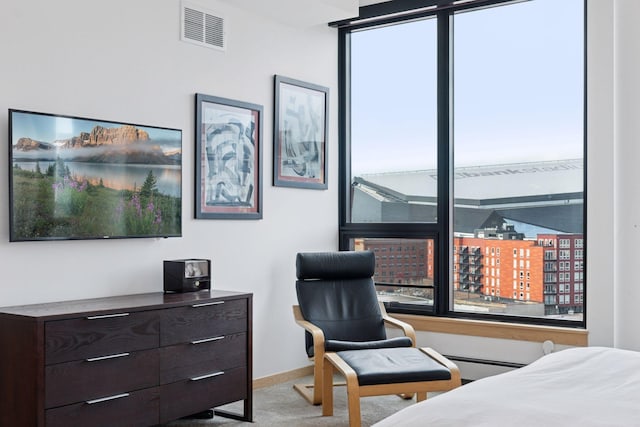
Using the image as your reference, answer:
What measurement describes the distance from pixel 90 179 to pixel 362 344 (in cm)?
182

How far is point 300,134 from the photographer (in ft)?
17.4

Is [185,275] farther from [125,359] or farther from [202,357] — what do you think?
[125,359]

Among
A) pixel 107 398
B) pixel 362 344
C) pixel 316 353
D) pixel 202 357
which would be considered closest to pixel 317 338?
pixel 316 353

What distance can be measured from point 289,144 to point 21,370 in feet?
8.52

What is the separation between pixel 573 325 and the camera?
4.66m

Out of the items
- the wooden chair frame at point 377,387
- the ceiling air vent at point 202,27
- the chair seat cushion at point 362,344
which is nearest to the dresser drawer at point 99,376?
the wooden chair frame at point 377,387

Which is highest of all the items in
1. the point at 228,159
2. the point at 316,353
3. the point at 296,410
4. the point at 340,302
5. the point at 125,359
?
the point at 228,159

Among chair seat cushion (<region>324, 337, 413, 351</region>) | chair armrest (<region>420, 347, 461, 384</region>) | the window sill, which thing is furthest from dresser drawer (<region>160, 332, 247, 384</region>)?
the window sill

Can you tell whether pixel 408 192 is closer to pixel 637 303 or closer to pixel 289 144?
pixel 289 144

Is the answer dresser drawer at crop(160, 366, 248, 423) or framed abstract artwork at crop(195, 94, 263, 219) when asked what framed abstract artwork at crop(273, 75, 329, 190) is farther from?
dresser drawer at crop(160, 366, 248, 423)

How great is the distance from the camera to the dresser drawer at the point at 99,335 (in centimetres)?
316

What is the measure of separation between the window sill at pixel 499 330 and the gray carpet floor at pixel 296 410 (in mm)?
734

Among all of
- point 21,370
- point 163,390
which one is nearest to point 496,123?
point 163,390

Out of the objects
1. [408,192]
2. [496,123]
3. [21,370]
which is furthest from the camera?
[408,192]
